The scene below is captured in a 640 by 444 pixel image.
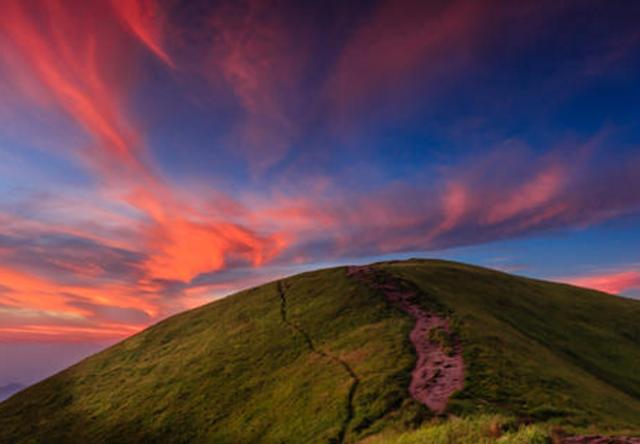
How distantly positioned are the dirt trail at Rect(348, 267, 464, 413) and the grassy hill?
771mm

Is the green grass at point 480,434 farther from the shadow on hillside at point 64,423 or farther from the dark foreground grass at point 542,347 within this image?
the shadow on hillside at point 64,423

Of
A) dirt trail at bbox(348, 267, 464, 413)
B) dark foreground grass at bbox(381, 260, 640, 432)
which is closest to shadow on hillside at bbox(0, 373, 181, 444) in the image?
dirt trail at bbox(348, 267, 464, 413)

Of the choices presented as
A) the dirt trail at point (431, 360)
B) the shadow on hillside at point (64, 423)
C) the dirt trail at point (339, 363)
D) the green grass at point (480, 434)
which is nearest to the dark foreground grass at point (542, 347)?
the dirt trail at point (431, 360)

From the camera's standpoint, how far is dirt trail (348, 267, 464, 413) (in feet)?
98.3

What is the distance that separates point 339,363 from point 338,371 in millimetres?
1607

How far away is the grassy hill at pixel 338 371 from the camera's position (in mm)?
29125

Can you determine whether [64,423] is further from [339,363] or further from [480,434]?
[480,434]

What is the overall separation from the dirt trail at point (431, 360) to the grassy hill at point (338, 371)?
771 millimetres

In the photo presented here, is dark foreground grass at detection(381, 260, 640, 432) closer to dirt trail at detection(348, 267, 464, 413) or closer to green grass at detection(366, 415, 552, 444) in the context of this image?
dirt trail at detection(348, 267, 464, 413)

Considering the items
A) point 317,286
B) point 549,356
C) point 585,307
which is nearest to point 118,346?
point 317,286

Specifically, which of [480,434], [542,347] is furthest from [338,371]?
[542,347]

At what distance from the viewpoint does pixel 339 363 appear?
38344 mm

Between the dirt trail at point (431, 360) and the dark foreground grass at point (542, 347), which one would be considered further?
the dirt trail at point (431, 360)

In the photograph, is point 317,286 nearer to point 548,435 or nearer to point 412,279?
point 412,279
